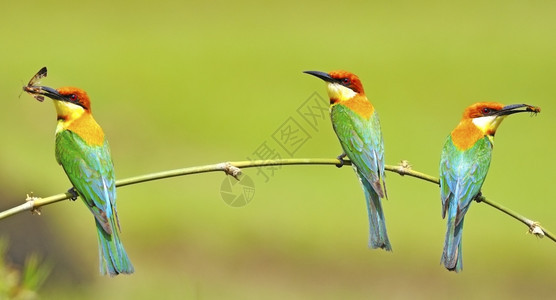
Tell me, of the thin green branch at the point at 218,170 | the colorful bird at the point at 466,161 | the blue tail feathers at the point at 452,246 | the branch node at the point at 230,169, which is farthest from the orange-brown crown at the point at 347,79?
the branch node at the point at 230,169

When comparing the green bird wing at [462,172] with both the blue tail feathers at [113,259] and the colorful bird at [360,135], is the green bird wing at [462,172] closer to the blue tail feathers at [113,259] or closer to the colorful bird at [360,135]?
the colorful bird at [360,135]

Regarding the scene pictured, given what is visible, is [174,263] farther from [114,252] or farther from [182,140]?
[114,252]

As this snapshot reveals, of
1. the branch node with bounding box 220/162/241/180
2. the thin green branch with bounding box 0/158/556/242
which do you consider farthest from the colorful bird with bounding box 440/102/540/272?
the branch node with bounding box 220/162/241/180

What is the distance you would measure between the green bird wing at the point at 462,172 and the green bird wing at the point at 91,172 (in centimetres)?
70

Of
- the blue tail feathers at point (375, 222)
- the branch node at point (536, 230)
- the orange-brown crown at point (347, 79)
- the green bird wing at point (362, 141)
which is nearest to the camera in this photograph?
the branch node at point (536, 230)

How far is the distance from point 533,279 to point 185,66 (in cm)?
497

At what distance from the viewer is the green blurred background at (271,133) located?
6477 mm

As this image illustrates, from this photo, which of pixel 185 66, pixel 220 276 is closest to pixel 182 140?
pixel 185 66

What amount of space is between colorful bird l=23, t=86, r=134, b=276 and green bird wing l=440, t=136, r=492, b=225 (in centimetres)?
70

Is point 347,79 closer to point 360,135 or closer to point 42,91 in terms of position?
point 360,135

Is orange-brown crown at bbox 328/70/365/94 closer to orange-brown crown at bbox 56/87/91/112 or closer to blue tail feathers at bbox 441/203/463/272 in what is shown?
blue tail feathers at bbox 441/203/463/272

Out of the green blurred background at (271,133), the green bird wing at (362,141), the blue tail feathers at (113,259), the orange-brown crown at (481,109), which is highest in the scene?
the orange-brown crown at (481,109)

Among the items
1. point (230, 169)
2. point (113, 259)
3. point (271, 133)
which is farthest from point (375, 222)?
point (271, 133)

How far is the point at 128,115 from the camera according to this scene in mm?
9164
